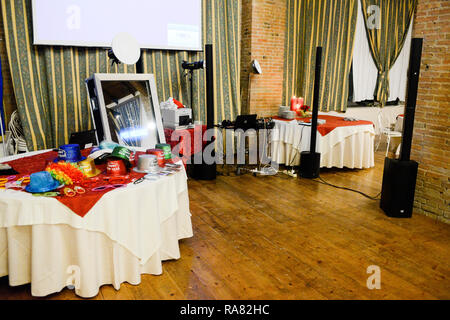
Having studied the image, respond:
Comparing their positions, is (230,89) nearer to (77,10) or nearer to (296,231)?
(77,10)

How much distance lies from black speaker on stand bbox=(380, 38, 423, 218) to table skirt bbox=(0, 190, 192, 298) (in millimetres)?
2616

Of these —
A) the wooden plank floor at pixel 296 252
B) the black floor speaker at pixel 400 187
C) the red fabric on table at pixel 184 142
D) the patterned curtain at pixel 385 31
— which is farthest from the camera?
the patterned curtain at pixel 385 31

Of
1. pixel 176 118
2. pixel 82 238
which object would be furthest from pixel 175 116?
pixel 82 238

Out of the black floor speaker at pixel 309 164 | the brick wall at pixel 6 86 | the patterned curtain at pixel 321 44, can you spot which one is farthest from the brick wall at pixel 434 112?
the brick wall at pixel 6 86

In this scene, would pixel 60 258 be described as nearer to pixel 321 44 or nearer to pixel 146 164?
pixel 146 164

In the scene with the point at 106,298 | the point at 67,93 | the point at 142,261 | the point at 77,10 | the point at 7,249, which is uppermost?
the point at 77,10

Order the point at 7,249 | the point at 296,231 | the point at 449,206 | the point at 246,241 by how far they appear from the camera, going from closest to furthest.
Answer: the point at 7,249 → the point at 246,241 → the point at 296,231 → the point at 449,206

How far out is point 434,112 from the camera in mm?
3449

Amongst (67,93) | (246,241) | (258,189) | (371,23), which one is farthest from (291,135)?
(371,23)

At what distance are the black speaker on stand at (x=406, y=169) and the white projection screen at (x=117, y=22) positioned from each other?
312 centimetres

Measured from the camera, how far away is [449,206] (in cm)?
336

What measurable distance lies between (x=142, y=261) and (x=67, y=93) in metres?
2.99

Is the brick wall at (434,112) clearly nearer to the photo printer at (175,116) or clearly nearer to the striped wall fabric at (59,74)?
the photo printer at (175,116)

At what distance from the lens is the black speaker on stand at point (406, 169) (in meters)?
3.26
